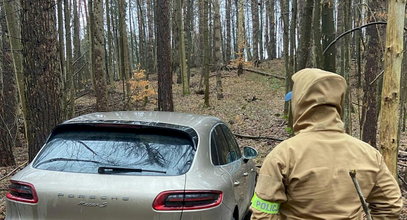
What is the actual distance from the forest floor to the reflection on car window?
3.30m

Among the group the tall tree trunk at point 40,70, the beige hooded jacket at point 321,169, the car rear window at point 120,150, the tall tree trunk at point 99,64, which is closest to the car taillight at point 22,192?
the car rear window at point 120,150

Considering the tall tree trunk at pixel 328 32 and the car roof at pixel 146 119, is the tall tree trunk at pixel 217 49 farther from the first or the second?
the car roof at pixel 146 119

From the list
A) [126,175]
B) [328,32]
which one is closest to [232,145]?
[126,175]

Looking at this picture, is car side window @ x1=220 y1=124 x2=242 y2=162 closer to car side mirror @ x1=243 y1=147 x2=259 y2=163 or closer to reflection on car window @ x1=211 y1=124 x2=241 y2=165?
reflection on car window @ x1=211 y1=124 x2=241 y2=165

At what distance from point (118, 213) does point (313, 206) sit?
5.47ft

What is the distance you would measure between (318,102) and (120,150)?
198cm

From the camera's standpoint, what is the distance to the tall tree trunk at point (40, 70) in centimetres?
579

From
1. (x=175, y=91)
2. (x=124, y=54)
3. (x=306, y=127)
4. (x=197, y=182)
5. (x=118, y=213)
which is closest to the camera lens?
(x=306, y=127)

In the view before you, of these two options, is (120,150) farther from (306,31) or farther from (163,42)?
(163,42)

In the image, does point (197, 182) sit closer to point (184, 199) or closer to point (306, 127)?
point (184, 199)

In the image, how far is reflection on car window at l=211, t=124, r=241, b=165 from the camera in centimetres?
393

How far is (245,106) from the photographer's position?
64.0ft

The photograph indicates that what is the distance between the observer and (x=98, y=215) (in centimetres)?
295

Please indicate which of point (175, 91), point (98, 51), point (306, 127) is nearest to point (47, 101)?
point (306, 127)
